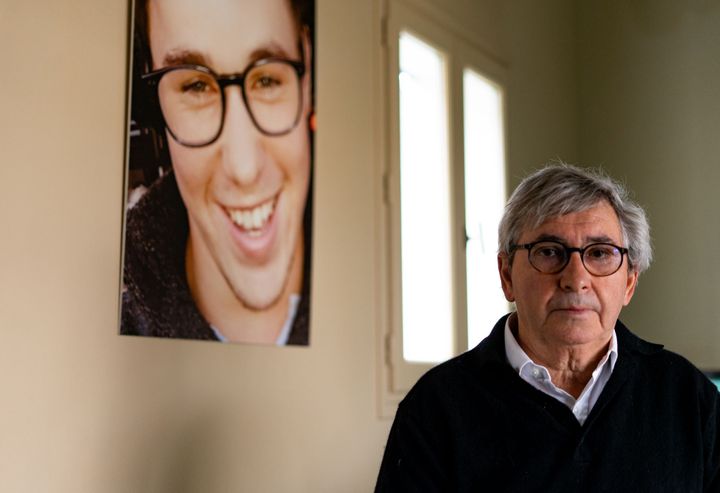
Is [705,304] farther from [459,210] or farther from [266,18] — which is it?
[266,18]

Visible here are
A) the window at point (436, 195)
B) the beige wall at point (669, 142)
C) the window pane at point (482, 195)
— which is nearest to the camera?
the window at point (436, 195)

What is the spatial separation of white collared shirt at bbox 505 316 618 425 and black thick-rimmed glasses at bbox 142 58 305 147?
37.3 inches

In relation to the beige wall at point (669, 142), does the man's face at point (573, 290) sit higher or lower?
lower

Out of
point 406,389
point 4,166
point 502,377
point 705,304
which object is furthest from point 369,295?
point 705,304

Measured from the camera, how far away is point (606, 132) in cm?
469

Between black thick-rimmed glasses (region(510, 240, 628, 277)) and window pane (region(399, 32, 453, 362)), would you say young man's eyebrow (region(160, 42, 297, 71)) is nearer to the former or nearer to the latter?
window pane (region(399, 32, 453, 362))

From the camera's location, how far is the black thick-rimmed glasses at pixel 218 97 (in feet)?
8.10

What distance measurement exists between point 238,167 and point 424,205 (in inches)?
41.9

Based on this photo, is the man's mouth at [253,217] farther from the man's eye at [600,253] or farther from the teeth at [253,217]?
the man's eye at [600,253]

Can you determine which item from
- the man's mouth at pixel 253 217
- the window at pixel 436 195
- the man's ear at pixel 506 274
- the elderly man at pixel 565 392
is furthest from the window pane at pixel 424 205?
the elderly man at pixel 565 392

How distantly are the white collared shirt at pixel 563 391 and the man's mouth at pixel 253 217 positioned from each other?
84cm

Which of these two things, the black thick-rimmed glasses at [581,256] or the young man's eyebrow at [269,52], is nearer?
the black thick-rimmed glasses at [581,256]

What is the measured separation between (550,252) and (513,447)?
39cm

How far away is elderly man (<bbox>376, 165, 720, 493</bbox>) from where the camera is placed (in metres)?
2.02
